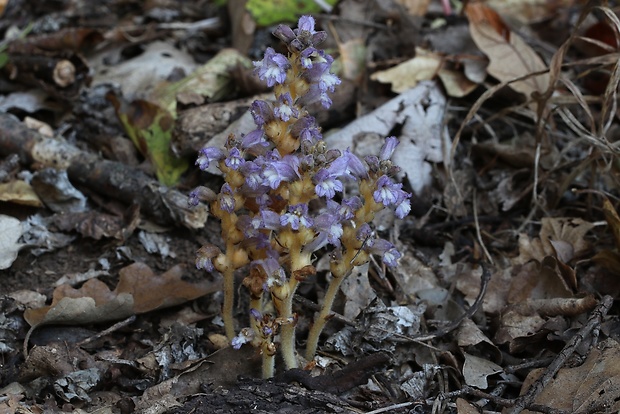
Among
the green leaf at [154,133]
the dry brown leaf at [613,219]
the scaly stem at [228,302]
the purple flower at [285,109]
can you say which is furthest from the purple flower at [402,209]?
the green leaf at [154,133]

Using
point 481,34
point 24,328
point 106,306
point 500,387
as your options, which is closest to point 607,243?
point 500,387

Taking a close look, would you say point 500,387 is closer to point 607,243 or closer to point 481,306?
point 481,306

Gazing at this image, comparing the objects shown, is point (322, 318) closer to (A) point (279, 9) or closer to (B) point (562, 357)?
(B) point (562, 357)

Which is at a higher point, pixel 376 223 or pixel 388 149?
pixel 388 149

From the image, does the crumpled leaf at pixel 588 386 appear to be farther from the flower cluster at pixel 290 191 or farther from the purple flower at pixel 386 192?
the purple flower at pixel 386 192

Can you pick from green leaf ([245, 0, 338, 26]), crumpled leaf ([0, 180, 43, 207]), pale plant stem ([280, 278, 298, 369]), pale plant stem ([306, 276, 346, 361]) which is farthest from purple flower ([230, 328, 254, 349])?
green leaf ([245, 0, 338, 26])

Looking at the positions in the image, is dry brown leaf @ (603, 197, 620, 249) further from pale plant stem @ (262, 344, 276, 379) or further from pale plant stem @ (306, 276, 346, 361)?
pale plant stem @ (262, 344, 276, 379)

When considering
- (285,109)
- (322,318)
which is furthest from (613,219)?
(285,109)
